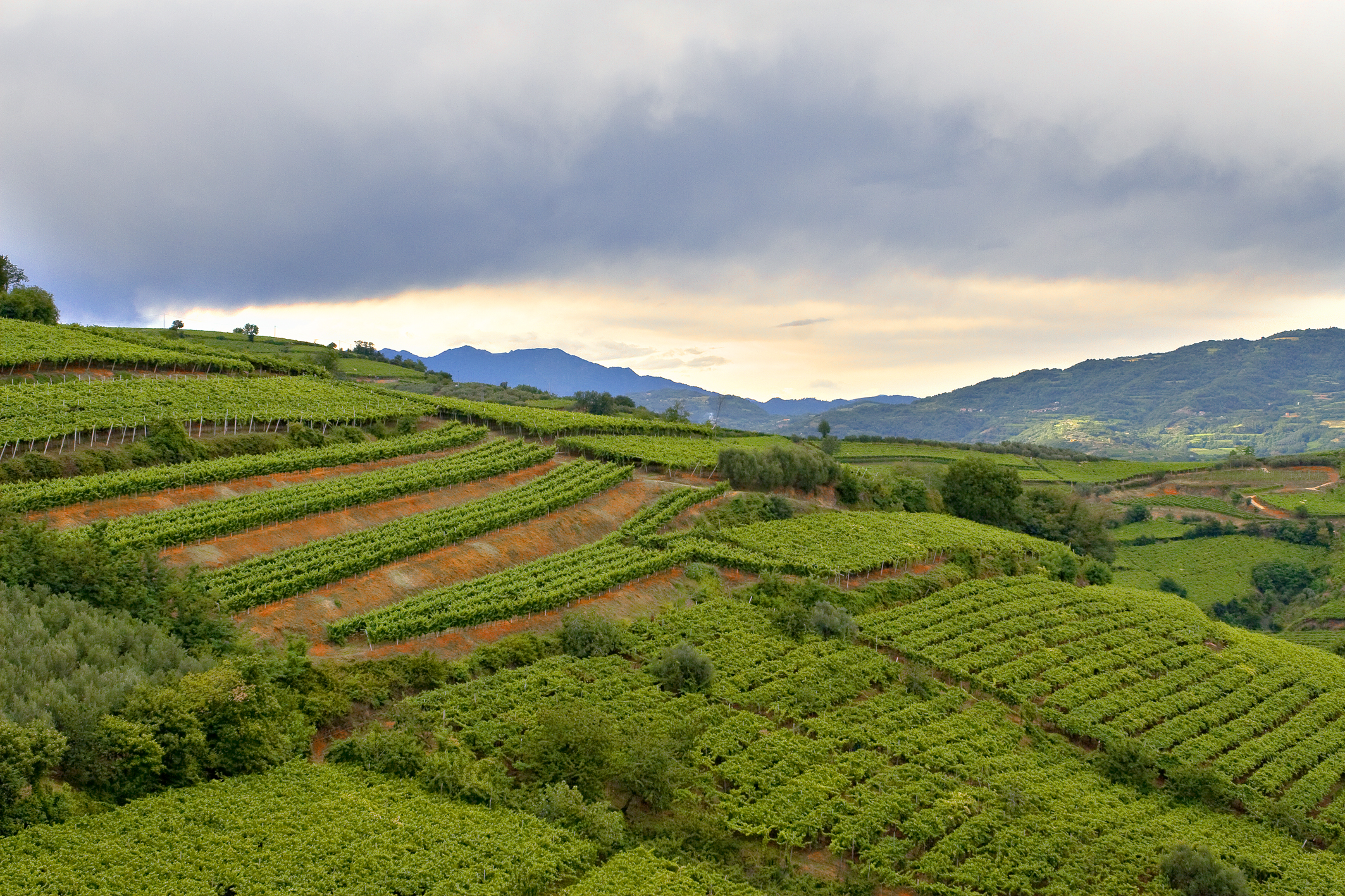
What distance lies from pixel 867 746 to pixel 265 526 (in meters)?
27.4

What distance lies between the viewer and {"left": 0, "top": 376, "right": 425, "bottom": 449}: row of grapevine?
44.2m

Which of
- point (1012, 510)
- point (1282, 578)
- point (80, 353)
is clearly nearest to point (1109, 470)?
point (1282, 578)

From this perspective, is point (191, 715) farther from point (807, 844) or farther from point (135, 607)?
point (807, 844)

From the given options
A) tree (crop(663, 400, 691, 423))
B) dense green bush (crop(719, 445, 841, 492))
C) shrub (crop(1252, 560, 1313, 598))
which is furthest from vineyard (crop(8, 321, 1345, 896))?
tree (crop(663, 400, 691, 423))

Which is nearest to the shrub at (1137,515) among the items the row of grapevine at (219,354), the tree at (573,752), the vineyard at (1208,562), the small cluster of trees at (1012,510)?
the vineyard at (1208,562)

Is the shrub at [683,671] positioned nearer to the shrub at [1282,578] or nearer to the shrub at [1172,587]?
the shrub at [1172,587]

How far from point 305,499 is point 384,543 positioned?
560cm

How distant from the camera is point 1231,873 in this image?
23.7m

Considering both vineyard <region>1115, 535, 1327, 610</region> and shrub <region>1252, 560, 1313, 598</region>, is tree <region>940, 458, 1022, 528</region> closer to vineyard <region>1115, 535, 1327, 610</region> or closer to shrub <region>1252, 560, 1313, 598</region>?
vineyard <region>1115, 535, 1327, 610</region>

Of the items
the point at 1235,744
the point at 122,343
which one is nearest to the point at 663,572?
the point at 1235,744

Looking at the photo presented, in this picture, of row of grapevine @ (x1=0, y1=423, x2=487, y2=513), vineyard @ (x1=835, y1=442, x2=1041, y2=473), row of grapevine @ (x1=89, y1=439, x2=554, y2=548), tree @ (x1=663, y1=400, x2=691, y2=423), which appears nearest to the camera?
row of grapevine @ (x1=89, y1=439, x2=554, y2=548)

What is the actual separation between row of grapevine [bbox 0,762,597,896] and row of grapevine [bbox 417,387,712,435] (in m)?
42.6

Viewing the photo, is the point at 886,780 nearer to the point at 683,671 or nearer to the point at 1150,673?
the point at 683,671

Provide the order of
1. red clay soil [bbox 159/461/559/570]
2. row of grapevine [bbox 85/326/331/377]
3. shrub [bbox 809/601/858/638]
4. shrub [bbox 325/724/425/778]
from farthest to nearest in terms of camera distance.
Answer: row of grapevine [bbox 85/326/331/377] < shrub [bbox 809/601/858/638] < red clay soil [bbox 159/461/559/570] < shrub [bbox 325/724/425/778]
